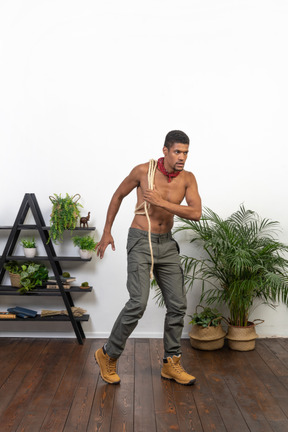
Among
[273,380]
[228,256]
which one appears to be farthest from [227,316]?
[273,380]

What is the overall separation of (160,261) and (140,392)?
2.59ft

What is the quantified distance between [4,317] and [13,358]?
49 cm

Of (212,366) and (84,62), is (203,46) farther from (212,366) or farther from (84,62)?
(212,366)

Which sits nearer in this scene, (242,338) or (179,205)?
(179,205)

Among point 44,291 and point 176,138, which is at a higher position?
point 176,138

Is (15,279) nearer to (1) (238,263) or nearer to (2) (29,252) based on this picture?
(2) (29,252)

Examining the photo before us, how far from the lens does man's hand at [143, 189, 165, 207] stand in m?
3.14

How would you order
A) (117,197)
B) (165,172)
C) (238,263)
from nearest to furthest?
(165,172) < (117,197) < (238,263)

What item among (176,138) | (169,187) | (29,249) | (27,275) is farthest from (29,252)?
(176,138)

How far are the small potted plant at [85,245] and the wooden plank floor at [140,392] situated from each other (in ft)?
2.33

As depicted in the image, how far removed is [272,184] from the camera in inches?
177

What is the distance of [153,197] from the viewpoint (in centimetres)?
315

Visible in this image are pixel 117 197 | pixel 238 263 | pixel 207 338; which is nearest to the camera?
pixel 117 197

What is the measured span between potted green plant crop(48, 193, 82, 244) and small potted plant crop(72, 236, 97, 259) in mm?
116
